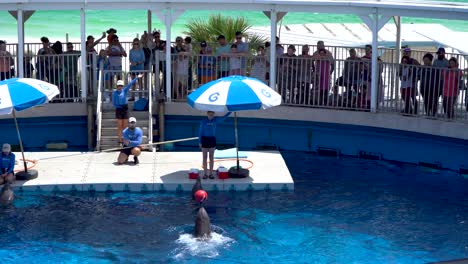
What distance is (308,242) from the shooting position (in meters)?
16.5

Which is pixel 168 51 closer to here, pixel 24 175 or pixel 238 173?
pixel 238 173

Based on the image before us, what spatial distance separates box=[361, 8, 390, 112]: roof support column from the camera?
21484mm

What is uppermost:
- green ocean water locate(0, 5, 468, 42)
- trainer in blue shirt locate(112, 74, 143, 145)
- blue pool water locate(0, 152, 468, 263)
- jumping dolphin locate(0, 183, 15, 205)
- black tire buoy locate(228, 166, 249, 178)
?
green ocean water locate(0, 5, 468, 42)

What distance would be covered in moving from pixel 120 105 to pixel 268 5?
14.4 feet

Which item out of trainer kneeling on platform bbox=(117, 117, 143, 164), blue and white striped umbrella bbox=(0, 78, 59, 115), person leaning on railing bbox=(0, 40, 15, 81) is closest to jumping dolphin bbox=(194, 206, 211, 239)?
trainer kneeling on platform bbox=(117, 117, 143, 164)

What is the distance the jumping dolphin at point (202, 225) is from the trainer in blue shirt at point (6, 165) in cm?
479

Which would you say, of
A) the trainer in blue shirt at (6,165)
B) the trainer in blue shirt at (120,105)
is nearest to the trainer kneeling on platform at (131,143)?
the trainer in blue shirt at (120,105)

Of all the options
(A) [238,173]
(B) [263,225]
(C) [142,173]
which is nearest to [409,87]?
(A) [238,173]

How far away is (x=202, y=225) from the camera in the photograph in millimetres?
16172

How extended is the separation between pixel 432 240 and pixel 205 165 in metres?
5.16

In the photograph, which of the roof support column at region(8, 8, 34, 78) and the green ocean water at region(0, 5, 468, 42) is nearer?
the roof support column at region(8, 8, 34, 78)

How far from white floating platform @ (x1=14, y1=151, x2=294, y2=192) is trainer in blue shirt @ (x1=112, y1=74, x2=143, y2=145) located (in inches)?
28.0

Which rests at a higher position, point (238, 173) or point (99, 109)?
point (99, 109)

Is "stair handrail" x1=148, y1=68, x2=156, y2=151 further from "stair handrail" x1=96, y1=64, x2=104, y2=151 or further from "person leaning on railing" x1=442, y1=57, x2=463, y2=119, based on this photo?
"person leaning on railing" x1=442, y1=57, x2=463, y2=119
